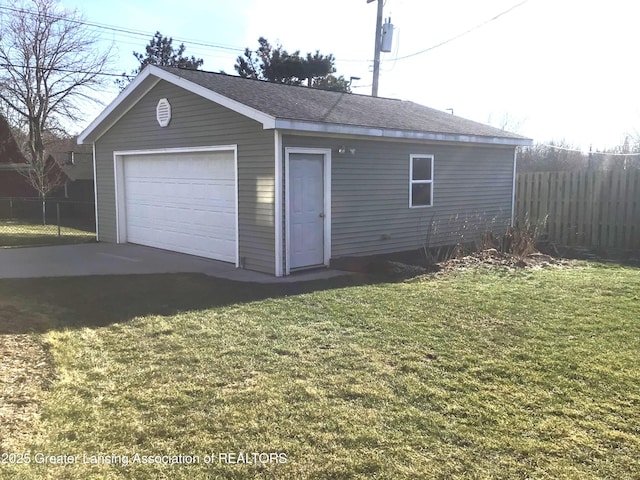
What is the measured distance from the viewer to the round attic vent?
11423mm

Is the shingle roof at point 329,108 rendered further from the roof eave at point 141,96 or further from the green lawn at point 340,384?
the green lawn at point 340,384

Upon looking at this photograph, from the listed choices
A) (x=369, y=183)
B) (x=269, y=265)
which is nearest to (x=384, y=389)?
(x=269, y=265)

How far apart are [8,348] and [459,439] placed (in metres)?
4.06

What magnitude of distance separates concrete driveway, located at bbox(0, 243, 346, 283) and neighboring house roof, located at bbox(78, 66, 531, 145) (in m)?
2.53

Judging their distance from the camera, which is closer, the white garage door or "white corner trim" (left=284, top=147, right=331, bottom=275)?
"white corner trim" (left=284, top=147, right=331, bottom=275)

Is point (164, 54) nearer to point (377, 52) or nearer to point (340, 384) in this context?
point (377, 52)

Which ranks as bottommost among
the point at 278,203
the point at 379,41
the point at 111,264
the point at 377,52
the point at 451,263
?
the point at 111,264

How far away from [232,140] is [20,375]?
20.4ft

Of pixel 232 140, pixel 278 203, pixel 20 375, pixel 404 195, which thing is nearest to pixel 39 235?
pixel 232 140

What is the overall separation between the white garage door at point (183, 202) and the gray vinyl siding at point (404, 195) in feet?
6.59

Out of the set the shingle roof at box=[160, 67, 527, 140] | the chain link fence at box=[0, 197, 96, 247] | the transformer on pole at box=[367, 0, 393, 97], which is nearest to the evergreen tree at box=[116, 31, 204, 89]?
the chain link fence at box=[0, 197, 96, 247]

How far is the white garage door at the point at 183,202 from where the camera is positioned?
10.6 m

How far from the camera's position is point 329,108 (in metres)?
10.9

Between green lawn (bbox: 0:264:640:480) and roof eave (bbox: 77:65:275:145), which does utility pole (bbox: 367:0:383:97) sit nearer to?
roof eave (bbox: 77:65:275:145)
